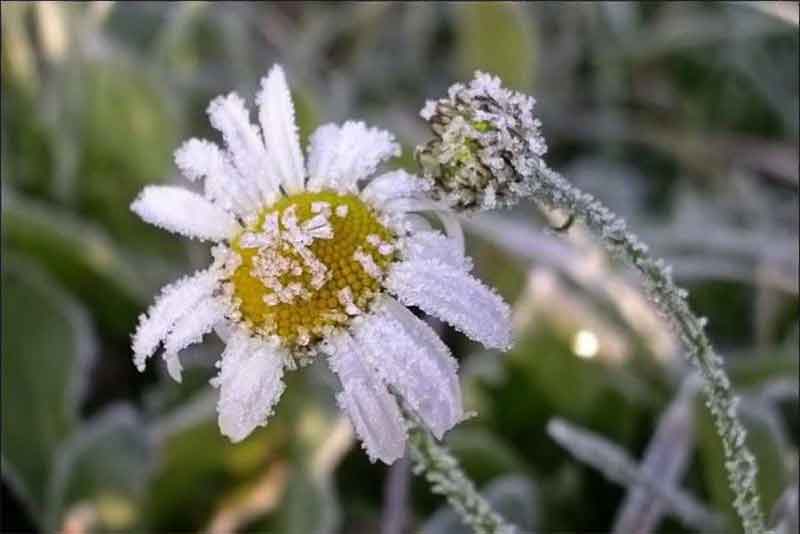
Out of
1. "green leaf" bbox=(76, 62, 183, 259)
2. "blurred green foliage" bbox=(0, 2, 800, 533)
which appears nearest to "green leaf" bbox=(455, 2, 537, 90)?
"blurred green foliage" bbox=(0, 2, 800, 533)

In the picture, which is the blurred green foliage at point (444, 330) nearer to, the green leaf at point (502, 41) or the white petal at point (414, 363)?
the green leaf at point (502, 41)

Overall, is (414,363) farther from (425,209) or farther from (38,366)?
(38,366)

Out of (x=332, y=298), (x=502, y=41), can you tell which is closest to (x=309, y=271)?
(x=332, y=298)

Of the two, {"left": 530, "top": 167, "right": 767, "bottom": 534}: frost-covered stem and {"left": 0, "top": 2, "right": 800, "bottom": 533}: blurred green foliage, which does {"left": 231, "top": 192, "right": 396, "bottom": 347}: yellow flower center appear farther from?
{"left": 0, "top": 2, "right": 800, "bottom": 533}: blurred green foliage

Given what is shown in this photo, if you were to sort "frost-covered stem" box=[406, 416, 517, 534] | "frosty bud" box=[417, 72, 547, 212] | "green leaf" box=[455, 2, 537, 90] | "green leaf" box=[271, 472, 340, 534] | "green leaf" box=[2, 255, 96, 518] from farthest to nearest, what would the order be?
1. "green leaf" box=[455, 2, 537, 90]
2. "green leaf" box=[2, 255, 96, 518]
3. "green leaf" box=[271, 472, 340, 534]
4. "frost-covered stem" box=[406, 416, 517, 534]
5. "frosty bud" box=[417, 72, 547, 212]

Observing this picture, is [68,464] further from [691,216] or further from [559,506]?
[691,216]

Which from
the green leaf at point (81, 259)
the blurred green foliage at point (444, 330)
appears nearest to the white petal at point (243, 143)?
the blurred green foliage at point (444, 330)

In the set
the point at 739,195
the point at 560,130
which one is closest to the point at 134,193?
the point at 560,130
